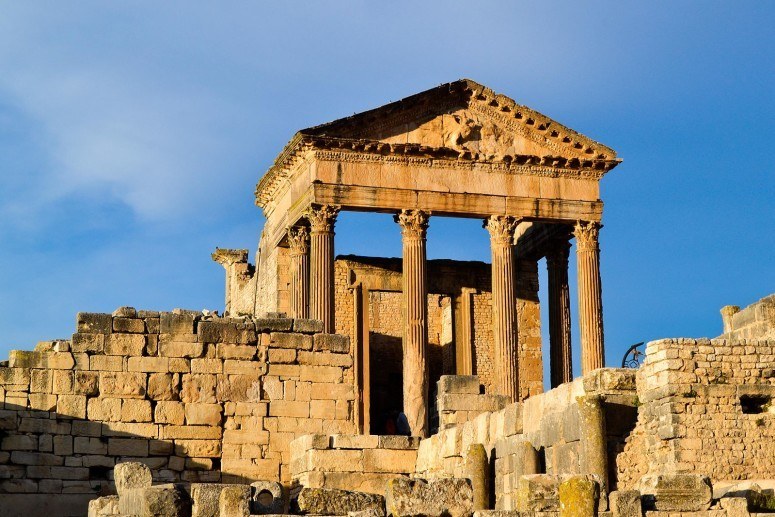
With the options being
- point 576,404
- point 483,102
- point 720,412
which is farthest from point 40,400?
point 483,102

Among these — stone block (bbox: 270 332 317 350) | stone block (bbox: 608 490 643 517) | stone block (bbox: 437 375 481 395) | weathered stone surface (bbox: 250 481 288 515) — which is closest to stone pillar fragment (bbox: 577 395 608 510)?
stone block (bbox: 608 490 643 517)

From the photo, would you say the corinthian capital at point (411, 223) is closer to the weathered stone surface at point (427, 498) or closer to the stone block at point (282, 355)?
the stone block at point (282, 355)

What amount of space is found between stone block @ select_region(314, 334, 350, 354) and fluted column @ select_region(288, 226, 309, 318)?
Result: 1782cm

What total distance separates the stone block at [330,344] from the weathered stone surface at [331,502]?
622cm

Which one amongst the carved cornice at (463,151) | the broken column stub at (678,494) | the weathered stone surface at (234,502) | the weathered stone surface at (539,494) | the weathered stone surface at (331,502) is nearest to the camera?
the weathered stone surface at (234,502)

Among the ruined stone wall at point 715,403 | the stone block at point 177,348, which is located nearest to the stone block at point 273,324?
the stone block at point 177,348

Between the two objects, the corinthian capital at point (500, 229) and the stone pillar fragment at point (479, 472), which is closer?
the stone pillar fragment at point (479, 472)

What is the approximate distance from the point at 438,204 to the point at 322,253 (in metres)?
3.38

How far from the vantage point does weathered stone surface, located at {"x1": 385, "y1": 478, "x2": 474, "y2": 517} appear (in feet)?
33.7

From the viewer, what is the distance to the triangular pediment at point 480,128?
120 ft

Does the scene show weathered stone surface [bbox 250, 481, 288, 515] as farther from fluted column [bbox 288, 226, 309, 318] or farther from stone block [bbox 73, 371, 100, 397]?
fluted column [bbox 288, 226, 309, 318]

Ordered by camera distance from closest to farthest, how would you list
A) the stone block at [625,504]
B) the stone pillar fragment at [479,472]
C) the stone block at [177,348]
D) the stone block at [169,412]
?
the stone block at [625,504] < the stone pillar fragment at [479,472] < the stone block at [169,412] < the stone block at [177,348]

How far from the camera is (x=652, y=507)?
1113 centimetres

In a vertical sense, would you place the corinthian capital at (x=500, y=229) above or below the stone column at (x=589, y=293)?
above
